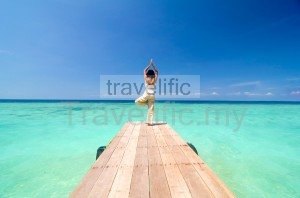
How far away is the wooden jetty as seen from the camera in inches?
80.3

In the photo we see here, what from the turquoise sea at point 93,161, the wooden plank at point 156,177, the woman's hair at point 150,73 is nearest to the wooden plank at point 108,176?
the wooden plank at point 156,177

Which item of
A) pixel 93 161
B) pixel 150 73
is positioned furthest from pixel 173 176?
pixel 93 161

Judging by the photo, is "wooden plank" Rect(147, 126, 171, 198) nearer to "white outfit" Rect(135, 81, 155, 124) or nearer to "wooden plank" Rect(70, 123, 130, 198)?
"wooden plank" Rect(70, 123, 130, 198)

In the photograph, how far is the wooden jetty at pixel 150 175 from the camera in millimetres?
2039

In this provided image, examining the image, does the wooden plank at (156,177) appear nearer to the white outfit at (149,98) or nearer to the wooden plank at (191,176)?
the wooden plank at (191,176)

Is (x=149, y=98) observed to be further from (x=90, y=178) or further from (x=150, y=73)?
(x=90, y=178)

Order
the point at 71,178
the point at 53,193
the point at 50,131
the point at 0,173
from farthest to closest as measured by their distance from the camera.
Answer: the point at 50,131 → the point at 0,173 → the point at 71,178 → the point at 53,193

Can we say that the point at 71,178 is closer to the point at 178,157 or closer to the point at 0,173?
the point at 0,173

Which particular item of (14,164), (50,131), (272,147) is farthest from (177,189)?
(50,131)

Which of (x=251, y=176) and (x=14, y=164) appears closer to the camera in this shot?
(x=251, y=176)

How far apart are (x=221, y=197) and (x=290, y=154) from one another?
7380 millimetres

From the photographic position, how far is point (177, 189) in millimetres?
2105

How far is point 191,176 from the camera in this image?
2414mm

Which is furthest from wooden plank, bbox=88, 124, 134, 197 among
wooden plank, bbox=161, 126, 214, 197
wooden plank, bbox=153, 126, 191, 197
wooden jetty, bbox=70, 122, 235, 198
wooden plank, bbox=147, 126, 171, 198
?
wooden plank, bbox=161, 126, 214, 197
